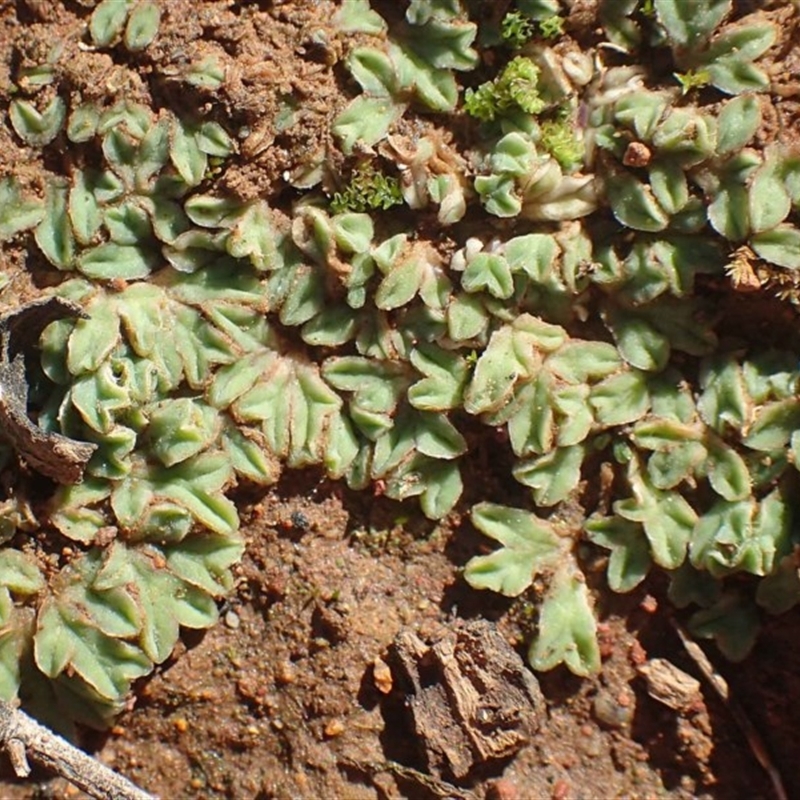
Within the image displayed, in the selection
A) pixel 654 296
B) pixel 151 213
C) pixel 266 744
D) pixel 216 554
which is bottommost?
pixel 266 744

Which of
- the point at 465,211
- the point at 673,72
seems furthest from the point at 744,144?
the point at 465,211

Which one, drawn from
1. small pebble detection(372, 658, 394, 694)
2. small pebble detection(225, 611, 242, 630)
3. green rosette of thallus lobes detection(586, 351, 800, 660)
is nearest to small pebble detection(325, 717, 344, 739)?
small pebble detection(372, 658, 394, 694)

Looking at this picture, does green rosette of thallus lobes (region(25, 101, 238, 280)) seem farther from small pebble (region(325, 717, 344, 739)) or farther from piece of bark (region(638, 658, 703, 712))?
piece of bark (region(638, 658, 703, 712))

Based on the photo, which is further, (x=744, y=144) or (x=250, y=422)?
(x=250, y=422)

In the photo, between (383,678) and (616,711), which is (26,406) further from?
(616,711)

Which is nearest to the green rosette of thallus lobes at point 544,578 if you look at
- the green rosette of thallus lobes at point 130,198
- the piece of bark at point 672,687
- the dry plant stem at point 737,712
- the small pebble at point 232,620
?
the piece of bark at point 672,687

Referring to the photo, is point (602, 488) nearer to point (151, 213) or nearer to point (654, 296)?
point (654, 296)

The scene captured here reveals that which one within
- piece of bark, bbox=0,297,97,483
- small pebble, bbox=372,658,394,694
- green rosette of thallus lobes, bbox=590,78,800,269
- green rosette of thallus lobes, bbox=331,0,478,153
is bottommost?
small pebble, bbox=372,658,394,694
